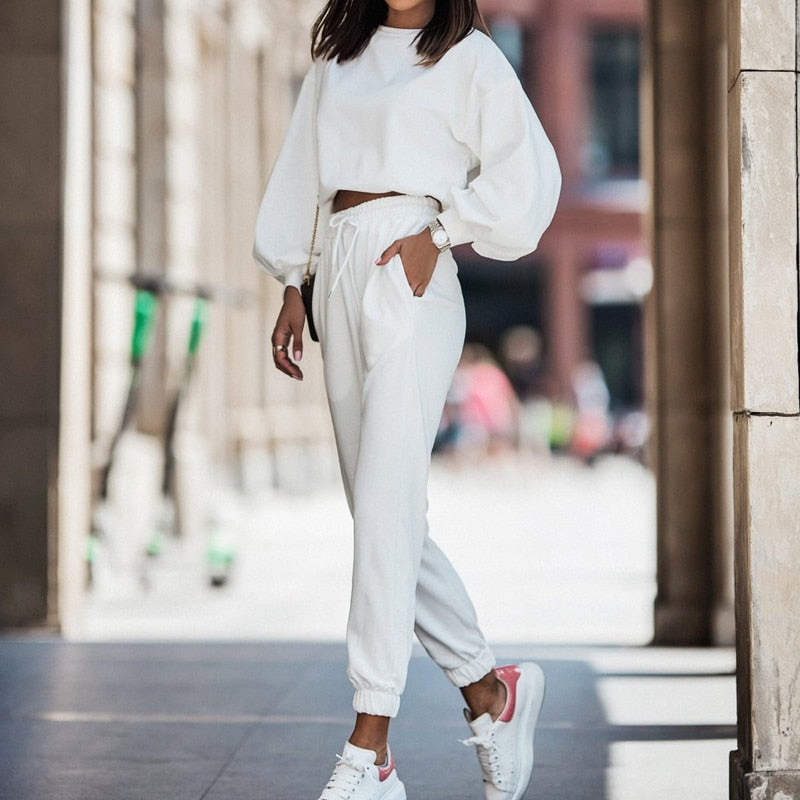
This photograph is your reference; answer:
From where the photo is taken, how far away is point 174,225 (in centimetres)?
1194

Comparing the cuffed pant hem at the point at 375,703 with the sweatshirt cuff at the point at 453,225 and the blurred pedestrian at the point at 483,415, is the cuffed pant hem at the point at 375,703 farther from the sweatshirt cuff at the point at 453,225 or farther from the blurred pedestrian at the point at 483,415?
the blurred pedestrian at the point at 483,415

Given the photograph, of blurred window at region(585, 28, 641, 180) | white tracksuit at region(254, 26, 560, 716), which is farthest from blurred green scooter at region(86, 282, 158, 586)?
blurred window at region(585, 28, 641, 180)

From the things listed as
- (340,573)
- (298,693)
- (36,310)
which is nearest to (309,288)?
(298,693)

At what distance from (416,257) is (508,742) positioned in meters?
1.10

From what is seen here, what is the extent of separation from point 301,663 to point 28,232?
2175 mm

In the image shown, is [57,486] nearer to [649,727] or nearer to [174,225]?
[649,727]

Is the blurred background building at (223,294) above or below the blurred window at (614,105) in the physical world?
below

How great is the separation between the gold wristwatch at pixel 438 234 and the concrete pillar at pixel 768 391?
24.4 inches

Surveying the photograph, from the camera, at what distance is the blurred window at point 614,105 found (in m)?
35.9

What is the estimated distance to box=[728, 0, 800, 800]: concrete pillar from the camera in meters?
3.21

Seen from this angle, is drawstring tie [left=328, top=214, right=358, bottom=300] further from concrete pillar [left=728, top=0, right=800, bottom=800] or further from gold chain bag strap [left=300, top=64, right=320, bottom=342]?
concrete pillar [left=728, top=0, right=800, bottom=800]

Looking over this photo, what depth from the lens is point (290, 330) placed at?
11.7 feet

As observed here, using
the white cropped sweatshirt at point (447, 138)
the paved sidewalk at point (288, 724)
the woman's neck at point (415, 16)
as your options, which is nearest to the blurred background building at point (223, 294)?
the white cropped sweatshirt at point (447, 138)

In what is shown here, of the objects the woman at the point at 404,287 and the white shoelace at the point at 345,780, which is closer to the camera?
the white shoelace at the point at 345,780
